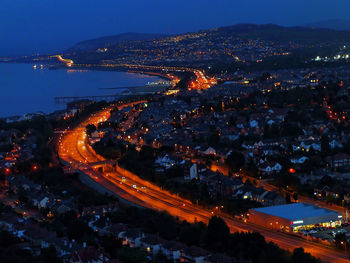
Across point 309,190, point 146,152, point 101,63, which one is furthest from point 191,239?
point 101,63

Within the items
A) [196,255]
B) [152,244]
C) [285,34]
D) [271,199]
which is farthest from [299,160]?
[285,34]

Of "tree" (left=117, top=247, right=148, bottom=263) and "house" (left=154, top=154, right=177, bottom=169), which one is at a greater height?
"tree" (left=117, top=247, right=148, bottom=263)

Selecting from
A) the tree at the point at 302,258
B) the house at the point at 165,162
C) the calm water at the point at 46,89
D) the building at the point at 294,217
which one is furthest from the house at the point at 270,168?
the calm water at the point at 46,89

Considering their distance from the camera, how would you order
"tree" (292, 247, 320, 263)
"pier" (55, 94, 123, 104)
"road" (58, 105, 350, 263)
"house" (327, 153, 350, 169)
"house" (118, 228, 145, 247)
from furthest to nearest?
"pier" (55, 94, 123, 104), "house" (327, 153, 350, 169), "road" (58, 105, 350, 263), "house" (118, 228, 145, 247), "tree" (292, 247, 320, 263)

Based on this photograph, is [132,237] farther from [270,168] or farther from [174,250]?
[270,168]

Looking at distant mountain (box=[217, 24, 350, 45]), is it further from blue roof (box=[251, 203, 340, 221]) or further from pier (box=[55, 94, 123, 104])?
blue roof (box=[251, 203, 340, 221])

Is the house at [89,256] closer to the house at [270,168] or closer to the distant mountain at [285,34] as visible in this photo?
the house at [270,168]

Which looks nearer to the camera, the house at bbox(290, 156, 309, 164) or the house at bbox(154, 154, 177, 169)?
the house at bbox(290, 156, 309, 164)

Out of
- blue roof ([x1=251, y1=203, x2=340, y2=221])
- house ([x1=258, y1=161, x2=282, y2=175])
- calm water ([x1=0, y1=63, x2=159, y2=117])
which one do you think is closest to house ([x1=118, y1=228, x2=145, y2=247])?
blue roof ([x1=251, y1=203, x2=340, y2=221])
